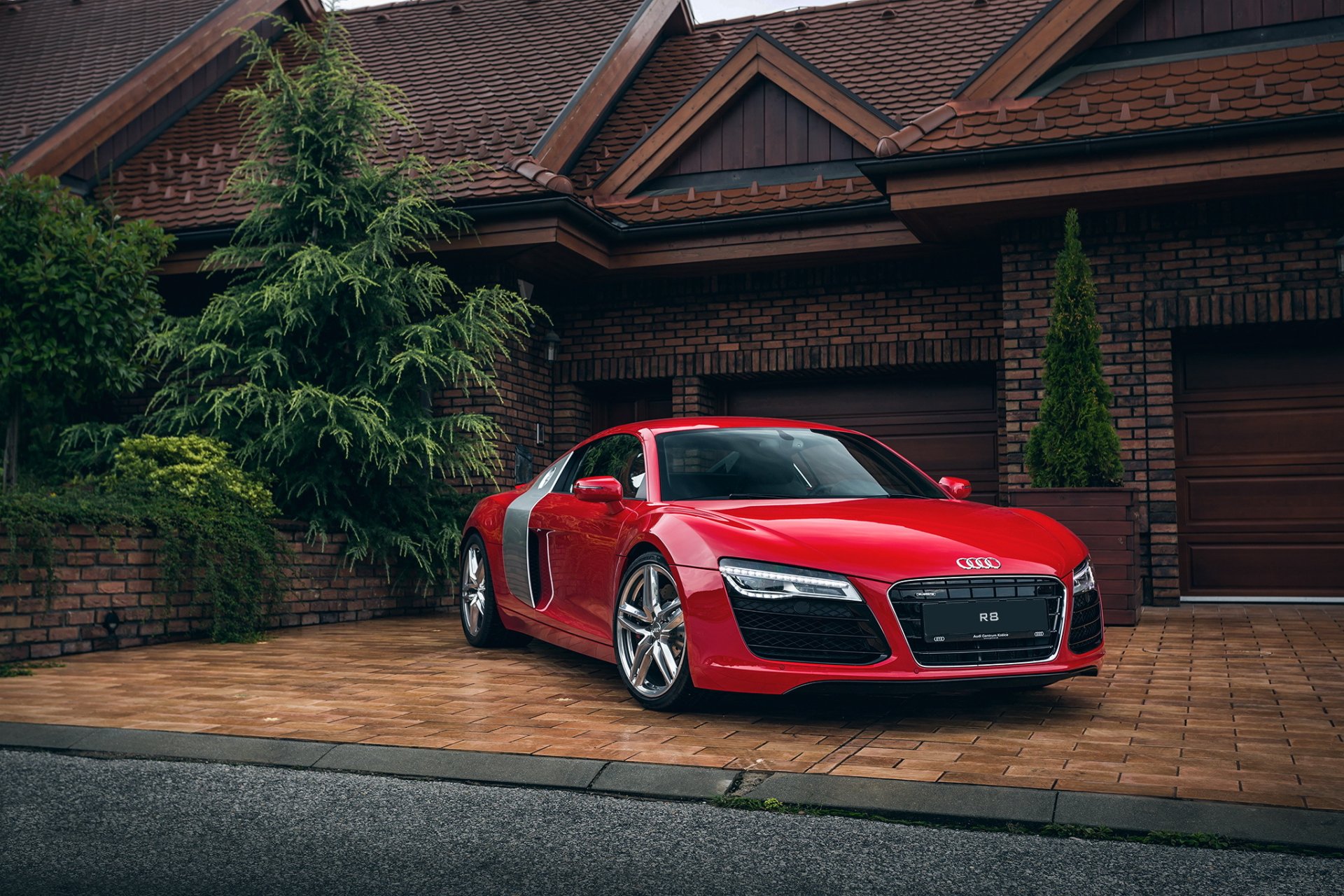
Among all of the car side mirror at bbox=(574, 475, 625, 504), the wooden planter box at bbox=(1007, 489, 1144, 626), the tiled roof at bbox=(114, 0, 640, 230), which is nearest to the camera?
the car side mirror at bbox=(574, 475, 625, 504)

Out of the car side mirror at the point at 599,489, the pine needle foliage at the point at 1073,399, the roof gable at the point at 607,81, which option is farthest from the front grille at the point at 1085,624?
the roof gable at the point at 607,81

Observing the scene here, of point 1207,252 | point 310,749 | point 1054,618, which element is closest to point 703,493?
point 1054,618

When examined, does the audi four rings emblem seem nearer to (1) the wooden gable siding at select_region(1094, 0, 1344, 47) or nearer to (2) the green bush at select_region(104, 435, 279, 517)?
(2) the green bush at select_region(104, 435, 279, 517)

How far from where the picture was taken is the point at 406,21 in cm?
1628

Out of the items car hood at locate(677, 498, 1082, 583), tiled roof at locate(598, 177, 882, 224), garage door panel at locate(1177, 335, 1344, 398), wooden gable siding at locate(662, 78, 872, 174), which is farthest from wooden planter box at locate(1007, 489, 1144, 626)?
wooden gable siding at locate(662, 78, 872, 174)

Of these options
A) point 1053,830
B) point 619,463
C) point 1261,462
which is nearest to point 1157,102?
point 1261,462

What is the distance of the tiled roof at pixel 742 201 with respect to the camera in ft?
36.7

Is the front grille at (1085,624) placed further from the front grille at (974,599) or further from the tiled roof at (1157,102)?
the tiled roof at (1157,102)

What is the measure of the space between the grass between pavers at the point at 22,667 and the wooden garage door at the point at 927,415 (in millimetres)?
6932

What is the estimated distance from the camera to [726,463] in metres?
6.06

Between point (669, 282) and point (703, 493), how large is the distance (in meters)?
6.65

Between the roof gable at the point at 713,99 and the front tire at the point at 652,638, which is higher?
the roof gable at the point at 713,99

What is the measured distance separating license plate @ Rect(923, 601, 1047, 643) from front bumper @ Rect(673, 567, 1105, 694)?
115 millimetres

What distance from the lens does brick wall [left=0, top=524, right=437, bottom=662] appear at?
23.9ft
